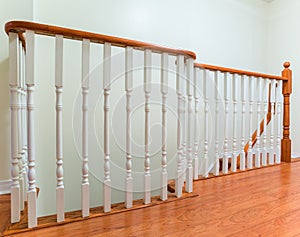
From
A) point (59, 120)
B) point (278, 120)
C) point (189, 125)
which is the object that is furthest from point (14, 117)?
point (278, 120)

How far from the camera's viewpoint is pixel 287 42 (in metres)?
3.68

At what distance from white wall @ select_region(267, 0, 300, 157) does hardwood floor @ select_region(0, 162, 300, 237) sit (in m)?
1.98

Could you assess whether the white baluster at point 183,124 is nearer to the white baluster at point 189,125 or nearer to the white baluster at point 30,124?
the white baluster at point 189,125

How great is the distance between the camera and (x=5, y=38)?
1778mm

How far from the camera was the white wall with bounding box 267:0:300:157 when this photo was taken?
352 centimetres

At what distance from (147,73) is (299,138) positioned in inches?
118

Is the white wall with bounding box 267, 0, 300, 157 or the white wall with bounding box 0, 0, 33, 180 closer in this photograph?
the white wall with bounding box 0, 0, 33, 180

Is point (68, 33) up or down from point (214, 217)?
up

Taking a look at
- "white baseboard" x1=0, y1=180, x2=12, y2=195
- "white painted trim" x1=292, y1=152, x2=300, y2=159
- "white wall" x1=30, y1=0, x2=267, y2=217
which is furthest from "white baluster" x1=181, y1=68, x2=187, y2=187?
"white painted trim" x1=292, y1=152, x2=300, y2=159

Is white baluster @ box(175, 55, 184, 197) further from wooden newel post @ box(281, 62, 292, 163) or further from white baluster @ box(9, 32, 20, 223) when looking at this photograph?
wooden newel post @ box(281, 62, 292, 163)

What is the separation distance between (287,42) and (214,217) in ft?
11.1

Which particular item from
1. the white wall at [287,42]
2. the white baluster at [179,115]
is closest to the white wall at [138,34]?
the white wall at [287,42]

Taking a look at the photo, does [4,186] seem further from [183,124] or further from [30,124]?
[183,124]

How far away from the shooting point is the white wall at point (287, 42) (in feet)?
11.5
